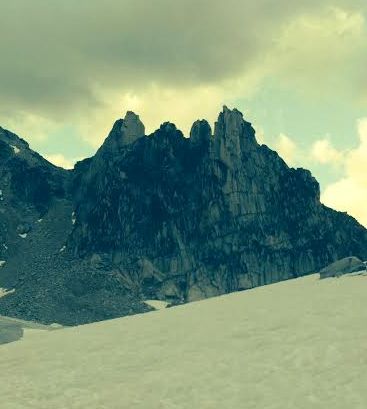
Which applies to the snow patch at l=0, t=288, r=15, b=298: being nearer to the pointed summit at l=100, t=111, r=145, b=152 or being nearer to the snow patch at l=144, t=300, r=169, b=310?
the snow patch at l=144, t=300, r=169, b=310

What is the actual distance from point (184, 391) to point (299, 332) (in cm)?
560

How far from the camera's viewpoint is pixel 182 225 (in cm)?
17425

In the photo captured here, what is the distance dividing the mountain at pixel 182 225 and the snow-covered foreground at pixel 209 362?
5132 inches

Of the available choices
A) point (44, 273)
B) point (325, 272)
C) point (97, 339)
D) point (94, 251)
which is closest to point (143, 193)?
point (94, 251)

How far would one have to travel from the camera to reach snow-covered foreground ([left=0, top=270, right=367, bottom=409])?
1216 cm

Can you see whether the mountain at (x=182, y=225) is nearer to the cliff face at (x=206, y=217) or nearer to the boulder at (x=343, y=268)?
the cliff face at (x=206, y=217)

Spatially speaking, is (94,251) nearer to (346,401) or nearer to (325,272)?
(325,272)

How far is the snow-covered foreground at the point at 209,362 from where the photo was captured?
39.9 feet

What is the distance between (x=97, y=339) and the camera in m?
21.0

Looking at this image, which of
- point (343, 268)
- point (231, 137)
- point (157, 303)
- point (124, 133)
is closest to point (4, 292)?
point (157, 303)

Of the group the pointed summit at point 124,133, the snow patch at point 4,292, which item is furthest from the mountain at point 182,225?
the snow patch at point 4,292

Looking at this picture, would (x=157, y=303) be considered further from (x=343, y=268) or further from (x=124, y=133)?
(x=343, y=268)

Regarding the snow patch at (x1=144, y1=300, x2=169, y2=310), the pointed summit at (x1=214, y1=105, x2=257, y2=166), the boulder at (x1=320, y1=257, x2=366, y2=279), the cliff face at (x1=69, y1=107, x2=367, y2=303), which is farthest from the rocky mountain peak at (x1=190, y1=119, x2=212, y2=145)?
the boulder at (x1=320, y1=257, x2=366, y2=279)

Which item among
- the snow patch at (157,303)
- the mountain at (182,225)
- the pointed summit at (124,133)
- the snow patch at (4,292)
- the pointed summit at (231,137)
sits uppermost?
the pointed summit at (124,133)
